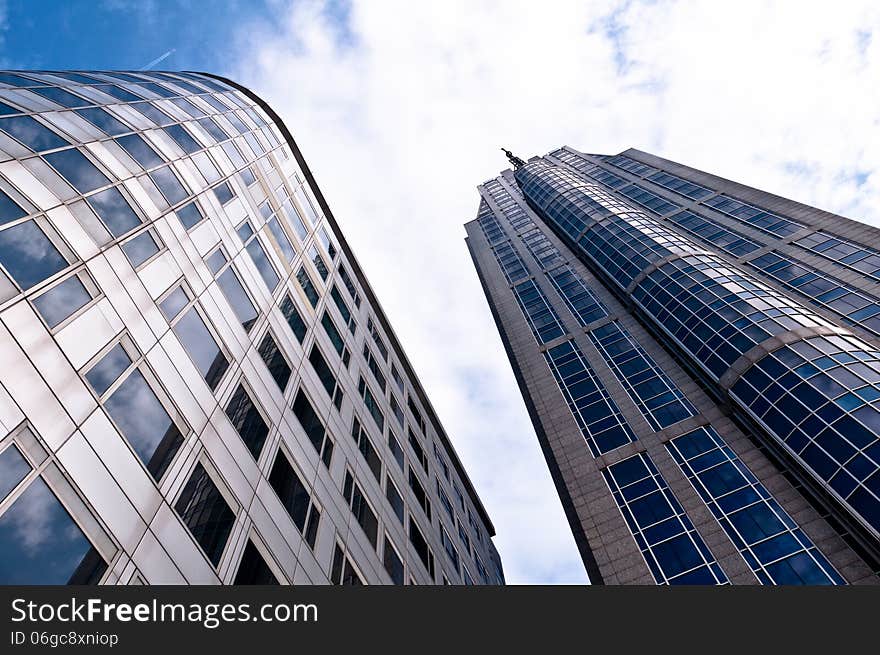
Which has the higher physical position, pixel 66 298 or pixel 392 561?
pixel 66 298

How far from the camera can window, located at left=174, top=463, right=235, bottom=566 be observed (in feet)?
43.7

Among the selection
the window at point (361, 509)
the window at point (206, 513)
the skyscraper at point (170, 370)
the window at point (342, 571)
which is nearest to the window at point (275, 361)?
the skyscraper at point (170, 370)

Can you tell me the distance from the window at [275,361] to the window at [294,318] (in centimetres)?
256

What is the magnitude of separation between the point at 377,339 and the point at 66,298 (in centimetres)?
2994

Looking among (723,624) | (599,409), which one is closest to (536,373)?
(599,409)

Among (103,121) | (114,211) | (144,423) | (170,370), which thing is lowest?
(144,423)

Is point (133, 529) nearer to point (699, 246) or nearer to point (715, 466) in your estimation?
point (715, 466)

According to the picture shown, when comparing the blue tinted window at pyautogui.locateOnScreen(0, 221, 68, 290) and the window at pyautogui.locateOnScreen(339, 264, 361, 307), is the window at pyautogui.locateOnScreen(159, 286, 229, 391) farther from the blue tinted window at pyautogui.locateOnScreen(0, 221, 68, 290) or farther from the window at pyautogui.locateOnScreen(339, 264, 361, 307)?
the window at pyautogui.locateOnScreen(339, 264, 361, 307)

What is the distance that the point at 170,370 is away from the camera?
14586mm

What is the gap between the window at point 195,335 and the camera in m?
15.8

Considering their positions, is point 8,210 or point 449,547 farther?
point 449,547

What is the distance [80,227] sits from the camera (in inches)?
524


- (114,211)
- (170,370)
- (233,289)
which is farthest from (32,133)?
(233,289)

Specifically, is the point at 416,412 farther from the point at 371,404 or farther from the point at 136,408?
the point at 136,408
